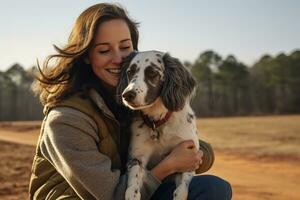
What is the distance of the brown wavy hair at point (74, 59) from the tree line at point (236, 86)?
44849mm

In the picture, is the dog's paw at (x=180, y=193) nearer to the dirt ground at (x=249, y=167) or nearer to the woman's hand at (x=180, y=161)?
the woman's hand at (x=180, y=161)

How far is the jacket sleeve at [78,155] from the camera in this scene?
3.06 metres

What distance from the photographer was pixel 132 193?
3334 millimetres

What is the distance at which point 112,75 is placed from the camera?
3.63 m

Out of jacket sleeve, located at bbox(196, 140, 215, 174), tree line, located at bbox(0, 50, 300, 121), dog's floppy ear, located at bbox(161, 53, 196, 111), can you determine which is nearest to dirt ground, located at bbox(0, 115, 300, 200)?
jacket sleeve, located at bbox(196, 140, 215, 174)

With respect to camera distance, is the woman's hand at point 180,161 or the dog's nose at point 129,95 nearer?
the dog's nose at point 129,95

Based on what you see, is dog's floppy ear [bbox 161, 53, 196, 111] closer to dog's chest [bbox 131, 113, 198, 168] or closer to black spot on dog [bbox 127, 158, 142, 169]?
dog's chest [bbox 131, 113, 198, 168]

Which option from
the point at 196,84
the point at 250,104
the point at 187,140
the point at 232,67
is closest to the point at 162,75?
the point at 196,84

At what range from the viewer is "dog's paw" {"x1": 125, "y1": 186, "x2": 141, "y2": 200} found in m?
3.30

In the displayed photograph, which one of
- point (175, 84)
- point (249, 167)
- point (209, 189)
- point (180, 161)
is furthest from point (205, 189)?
point (249, 167)

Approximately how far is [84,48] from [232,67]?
48.6 m

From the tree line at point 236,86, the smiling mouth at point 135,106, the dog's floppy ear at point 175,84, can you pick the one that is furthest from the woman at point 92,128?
the tree line at point 236,86

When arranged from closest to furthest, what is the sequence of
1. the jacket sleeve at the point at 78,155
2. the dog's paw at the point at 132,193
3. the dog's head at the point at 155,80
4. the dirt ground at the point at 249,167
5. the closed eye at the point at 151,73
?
1. the jacket sleeve at the point at 78,155
2. the dog's paw at the point at 132,193
3. the dog's head at the point at 155,80
4. the closed eye at the point at 151,73
5. the dirt ground at the point at 249,167

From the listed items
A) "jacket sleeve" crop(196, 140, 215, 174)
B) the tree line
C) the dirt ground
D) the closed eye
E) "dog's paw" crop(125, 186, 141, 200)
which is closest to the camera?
"dog's paw" crop(125, 186, 141, 200)
